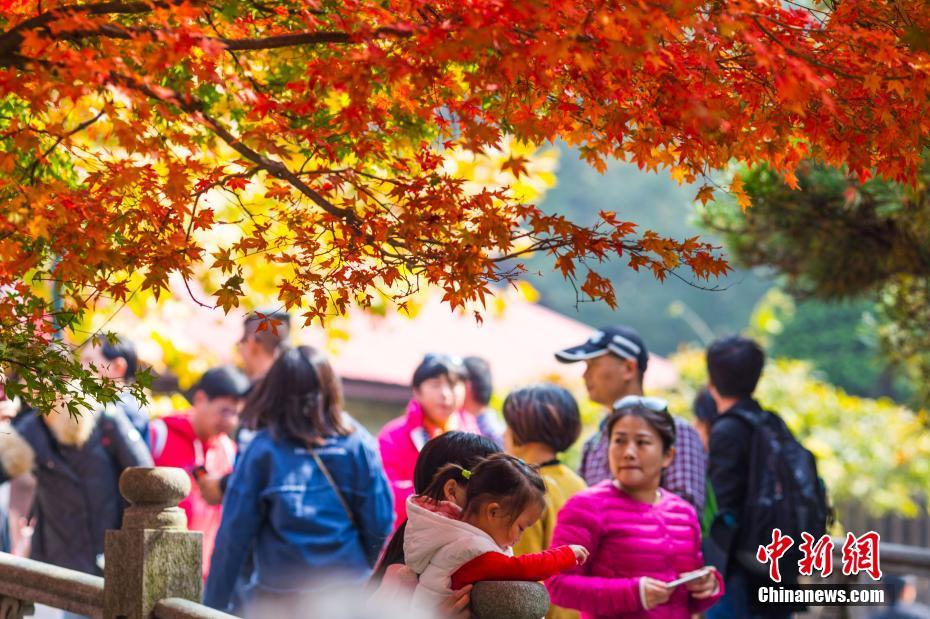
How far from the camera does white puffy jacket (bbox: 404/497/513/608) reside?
306 centimetres

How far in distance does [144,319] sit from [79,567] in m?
5.11

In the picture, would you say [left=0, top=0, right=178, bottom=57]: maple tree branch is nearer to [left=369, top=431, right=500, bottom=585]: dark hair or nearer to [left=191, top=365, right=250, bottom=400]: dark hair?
[left=369, top=431, right=500, bottom=585]: dark hair

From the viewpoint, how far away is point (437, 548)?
3.13m

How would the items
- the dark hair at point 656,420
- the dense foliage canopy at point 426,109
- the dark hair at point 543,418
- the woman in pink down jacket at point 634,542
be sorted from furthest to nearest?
the dark hair at point 543,418 < the dark hair at point 656,420 < the woman in pink down jacket at point 634,542 < the dense foliage canopy at point 426,109

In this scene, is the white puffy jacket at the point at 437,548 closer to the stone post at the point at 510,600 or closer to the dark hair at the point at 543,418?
the stone post at the point at 510,600

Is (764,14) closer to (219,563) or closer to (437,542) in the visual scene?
(437,542)

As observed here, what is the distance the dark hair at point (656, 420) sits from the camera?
174 inches

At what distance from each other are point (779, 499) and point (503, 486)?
2350 mm

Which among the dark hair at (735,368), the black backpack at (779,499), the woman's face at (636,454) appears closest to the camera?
the woman's face at (636,454)

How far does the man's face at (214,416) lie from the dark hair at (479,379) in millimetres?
1432

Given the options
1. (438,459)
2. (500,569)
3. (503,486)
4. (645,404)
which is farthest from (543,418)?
(500,569)

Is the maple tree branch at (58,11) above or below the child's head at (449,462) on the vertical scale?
above

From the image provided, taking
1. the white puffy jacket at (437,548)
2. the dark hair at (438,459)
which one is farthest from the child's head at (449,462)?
the white puffy jacket at (437,548)

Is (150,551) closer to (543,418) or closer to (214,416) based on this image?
(543,418)
